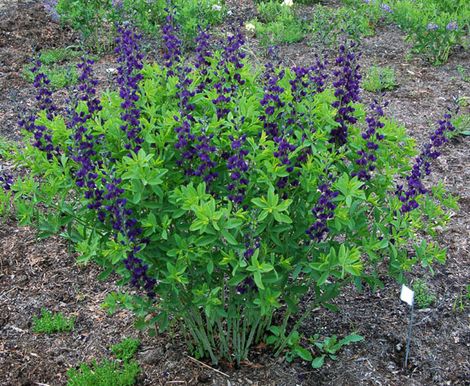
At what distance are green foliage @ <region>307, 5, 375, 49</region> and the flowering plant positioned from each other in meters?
4.38

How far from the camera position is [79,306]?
390cm

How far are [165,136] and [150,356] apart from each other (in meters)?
1.42

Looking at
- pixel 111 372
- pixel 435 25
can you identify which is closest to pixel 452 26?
pixel 435 25

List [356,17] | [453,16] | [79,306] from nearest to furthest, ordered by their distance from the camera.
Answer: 1. [79,306]
2. [453,16]
3. [356,17]

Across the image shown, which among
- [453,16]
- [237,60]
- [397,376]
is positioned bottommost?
[397,376]

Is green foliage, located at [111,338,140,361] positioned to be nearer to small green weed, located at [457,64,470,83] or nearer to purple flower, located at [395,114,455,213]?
purple flower, located at [395,114,455,213]

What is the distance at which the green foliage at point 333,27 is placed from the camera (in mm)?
7244

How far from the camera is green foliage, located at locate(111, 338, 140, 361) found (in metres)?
3.46

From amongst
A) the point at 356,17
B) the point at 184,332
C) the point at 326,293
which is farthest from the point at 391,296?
the point at 356,17

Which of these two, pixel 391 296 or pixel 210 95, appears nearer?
pixel 210 95

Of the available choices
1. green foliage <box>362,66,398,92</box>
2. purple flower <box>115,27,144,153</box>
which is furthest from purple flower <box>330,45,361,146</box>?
green foliage <box>362,66,398,92</box>

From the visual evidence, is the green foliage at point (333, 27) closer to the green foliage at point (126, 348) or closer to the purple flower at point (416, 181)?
the purple flower at point (416, 181)

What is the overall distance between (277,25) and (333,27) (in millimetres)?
679

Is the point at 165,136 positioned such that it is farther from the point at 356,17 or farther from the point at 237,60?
the point at 356,17
